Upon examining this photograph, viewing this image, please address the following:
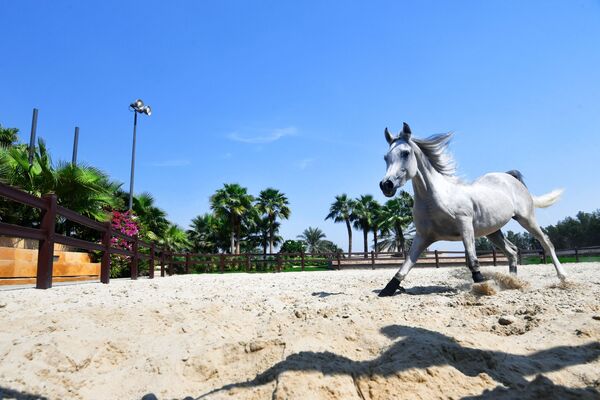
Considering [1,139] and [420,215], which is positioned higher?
[1,139]

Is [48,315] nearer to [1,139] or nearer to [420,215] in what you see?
[420,215]

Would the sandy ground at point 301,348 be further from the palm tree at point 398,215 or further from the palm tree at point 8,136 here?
the palm tree at point 398,215

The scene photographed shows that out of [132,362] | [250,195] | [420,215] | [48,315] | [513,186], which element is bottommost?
[132,362]

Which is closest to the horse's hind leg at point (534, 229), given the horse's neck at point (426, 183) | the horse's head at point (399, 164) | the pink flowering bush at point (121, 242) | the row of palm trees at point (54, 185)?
the horse's neck at point (426, 183)

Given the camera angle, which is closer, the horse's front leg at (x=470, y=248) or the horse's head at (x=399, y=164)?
the horse's head at (x=399, y=164)

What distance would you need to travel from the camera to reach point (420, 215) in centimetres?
536

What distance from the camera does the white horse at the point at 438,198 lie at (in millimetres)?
5039

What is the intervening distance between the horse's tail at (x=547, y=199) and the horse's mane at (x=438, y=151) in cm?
267

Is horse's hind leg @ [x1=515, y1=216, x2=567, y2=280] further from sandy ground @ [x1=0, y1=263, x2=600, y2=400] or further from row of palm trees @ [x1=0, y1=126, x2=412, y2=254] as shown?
row of palm trees @ [x1=0, y1=126, x2=412, y2=254]

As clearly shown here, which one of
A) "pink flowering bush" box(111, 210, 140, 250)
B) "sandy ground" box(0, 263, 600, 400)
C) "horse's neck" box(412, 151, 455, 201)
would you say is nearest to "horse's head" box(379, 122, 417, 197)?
"horse's neck" box(412, 151, 455, 201)

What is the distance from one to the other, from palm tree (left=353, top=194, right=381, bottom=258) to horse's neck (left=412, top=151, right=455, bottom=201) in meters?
36.9

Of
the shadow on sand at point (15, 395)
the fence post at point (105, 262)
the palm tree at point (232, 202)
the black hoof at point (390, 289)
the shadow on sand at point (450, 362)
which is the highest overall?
the palm tree at point (232, 202)

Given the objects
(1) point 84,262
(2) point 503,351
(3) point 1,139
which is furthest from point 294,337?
(3) point 1,139

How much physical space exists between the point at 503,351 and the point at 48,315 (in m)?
3.61
